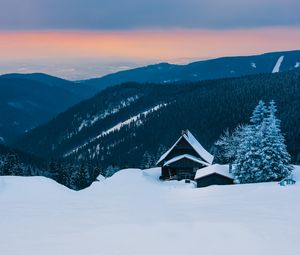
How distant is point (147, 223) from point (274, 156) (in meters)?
22.2

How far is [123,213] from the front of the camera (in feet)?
68.9

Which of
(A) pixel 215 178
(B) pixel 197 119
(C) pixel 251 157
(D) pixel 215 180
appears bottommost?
(D) pixel 215 180

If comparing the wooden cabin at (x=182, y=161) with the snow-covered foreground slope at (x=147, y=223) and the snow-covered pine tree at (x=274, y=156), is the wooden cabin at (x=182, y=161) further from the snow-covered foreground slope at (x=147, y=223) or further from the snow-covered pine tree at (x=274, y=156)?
the snow-covered foreground slope at (x=147, y=223)

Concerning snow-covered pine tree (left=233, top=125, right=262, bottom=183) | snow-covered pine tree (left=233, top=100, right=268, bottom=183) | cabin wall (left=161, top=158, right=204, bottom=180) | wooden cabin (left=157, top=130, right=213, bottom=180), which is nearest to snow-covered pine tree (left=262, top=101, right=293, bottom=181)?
snow-covered pine tree (left=233, top=100, right=268, bottom=183)

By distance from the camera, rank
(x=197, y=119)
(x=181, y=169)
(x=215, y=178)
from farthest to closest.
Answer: (x=197, y=119) < (x=181, y=169) < (x=215, y=178)

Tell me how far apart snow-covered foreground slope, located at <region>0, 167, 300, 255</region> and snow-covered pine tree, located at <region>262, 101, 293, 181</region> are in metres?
7.01

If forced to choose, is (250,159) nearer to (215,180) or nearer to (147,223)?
(215,180)

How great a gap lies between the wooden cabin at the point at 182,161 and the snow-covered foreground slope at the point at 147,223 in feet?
57.3

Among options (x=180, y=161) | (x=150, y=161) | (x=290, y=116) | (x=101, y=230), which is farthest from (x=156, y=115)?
(x=101, y=230)

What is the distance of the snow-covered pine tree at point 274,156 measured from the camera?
3631 centimetres

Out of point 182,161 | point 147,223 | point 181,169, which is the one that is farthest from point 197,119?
point 147,223

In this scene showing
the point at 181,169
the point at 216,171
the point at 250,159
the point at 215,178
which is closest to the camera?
the point at 250,159

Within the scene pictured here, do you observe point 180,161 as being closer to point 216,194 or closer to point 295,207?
point 216,194

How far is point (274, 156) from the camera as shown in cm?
3656
